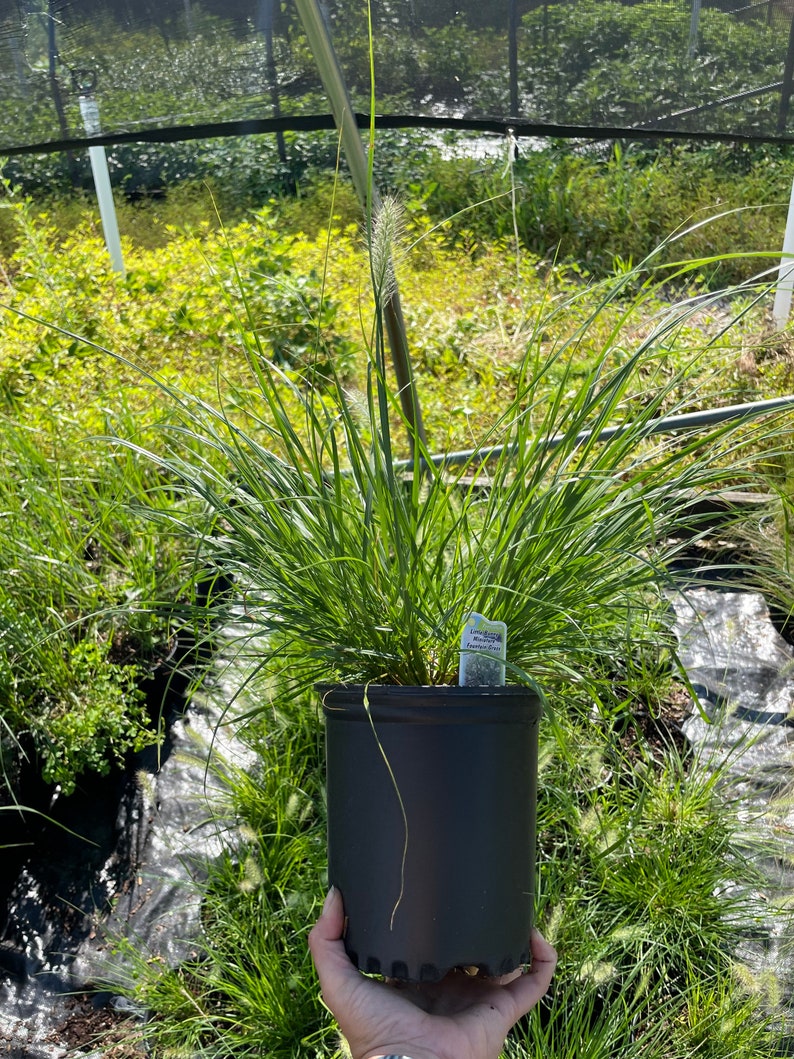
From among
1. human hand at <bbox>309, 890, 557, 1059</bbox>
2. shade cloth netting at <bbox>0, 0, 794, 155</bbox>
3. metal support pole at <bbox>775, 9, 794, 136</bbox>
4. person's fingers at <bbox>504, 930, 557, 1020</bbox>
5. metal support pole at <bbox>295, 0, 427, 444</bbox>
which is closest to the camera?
human hand at <bbox>309, 890, 557, 1059</bbox>

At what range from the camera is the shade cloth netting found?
116 inches

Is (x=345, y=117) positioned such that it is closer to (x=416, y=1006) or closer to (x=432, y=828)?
(x=432, y=828)

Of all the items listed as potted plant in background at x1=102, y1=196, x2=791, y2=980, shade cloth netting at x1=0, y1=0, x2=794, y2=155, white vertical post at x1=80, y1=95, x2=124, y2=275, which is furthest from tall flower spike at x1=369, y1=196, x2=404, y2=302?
white vertical post at x1=80, y1=95, x2=124, y2=275

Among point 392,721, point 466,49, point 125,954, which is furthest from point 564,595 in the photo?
point 466,49

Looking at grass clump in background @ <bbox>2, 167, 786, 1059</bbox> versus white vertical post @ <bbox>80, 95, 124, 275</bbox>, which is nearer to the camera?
grass clump in background @ <bbox>2, 167, 786, 1059</bbox>

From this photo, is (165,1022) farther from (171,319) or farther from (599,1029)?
(171,319)

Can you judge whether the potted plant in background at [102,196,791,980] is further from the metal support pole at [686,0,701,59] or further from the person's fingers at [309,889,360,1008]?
the metal support pole at [686,0,701,59]

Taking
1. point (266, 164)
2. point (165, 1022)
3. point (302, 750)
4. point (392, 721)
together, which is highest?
point (266, 164)

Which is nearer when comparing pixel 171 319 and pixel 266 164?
pixel 171 319

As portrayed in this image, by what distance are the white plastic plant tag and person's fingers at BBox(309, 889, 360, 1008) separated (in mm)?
306

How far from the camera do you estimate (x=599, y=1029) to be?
1.54 m

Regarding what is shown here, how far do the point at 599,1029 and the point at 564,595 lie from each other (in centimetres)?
79

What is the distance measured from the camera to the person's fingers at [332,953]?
1.10m

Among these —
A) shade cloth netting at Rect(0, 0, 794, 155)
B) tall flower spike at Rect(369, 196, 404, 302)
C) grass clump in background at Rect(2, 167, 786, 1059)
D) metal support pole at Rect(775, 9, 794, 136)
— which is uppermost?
shade cloth netting at Rect(0, 0, 794, 155)
